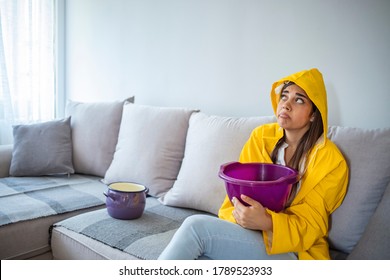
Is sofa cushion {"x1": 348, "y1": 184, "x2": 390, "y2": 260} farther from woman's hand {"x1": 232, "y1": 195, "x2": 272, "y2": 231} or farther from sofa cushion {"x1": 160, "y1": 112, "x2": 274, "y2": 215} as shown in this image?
sofa cushion {"x1": 160, "y1": 112, "x2": 274, "y2": 215}

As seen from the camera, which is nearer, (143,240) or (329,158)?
(329,158)

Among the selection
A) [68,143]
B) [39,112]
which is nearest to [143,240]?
[68,143]

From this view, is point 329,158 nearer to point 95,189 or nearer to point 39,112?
point 95,189

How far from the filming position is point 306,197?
1.10 meters

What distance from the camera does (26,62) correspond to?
8.89 ft

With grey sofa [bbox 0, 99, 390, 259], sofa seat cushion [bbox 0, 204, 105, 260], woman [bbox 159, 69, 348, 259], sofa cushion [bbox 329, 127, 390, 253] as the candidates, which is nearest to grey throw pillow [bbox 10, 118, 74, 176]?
grey sofa [bbox 0, 99, 390, 259]

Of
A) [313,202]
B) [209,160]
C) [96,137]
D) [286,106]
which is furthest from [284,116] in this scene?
[96,137]

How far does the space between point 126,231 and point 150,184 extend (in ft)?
1.48

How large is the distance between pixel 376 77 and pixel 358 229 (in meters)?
0.70

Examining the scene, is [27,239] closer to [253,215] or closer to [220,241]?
[220,241]

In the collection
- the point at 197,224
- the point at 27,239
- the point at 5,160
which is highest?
the point at 197,224

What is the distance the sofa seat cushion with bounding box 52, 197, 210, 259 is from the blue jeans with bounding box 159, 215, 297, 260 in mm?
202

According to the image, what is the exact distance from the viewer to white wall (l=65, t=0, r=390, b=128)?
1519 mm

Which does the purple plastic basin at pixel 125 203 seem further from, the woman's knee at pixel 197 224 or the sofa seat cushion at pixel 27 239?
the woman's knee at pixel 197 224
